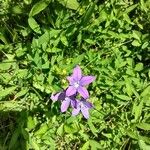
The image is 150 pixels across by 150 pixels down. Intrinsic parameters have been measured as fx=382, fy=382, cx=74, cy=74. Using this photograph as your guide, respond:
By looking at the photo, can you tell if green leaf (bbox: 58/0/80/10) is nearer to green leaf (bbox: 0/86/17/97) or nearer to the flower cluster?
the flower cluster

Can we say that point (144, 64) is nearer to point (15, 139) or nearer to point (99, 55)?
point (99, 55)

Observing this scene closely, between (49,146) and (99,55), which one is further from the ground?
(99,55)

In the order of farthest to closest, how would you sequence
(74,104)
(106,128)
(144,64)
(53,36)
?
(144,64) → (106,128) → (53,36) → (74,104)

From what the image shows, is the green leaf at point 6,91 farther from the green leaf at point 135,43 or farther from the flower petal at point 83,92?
the green leaf at point 135,43

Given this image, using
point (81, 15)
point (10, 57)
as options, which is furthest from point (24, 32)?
point (81, 15)

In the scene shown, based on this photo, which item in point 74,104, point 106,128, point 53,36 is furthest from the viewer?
point 106,128

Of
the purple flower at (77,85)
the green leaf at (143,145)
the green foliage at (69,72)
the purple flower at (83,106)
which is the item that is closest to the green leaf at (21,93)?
the green foliage at (69,72)

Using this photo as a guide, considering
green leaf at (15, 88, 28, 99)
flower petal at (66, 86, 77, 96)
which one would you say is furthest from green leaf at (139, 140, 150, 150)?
green leaf at (15, 88, 28, 99)
